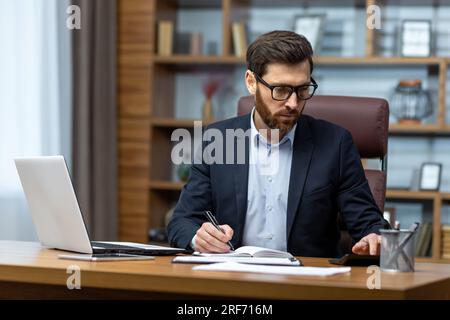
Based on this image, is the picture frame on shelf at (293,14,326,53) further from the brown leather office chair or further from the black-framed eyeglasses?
the black-framed eyeglasses

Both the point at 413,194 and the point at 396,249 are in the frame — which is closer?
the point at 396,249

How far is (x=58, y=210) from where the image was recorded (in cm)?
209

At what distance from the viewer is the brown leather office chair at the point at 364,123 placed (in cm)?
268

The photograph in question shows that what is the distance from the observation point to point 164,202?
4.94 meters

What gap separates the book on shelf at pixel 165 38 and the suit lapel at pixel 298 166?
2236mm

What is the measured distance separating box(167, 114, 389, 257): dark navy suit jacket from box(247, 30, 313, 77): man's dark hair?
224 millimetres

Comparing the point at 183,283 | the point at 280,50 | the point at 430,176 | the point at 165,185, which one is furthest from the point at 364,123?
the point at 165,185

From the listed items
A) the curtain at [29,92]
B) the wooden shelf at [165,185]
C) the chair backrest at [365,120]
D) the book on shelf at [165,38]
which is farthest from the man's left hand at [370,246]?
the book on shelf at [165,38]

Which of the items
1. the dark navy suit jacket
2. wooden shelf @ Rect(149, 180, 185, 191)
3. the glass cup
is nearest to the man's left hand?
the glass cup

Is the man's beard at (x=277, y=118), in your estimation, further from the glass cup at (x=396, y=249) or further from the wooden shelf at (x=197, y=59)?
the wooden shelf at (x=197, y=59)

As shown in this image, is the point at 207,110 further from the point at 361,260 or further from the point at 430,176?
the point at 361,260

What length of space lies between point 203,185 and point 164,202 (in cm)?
235

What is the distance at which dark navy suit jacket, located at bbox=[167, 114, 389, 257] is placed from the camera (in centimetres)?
250

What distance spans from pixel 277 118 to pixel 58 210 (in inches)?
29.1
